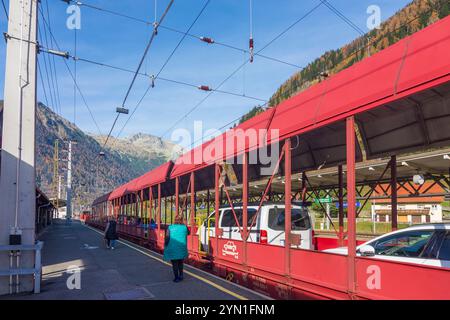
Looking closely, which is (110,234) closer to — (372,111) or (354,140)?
(372,111)

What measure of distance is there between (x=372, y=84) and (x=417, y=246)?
105 inches

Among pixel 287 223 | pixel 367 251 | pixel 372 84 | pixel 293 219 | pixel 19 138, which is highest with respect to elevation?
pixel 372 84

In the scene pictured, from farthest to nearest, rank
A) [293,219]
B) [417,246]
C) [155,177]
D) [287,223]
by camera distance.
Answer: [155,177] → [293,219] → [287,223] → [417,246]

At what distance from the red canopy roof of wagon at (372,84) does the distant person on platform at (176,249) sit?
2.63 meters

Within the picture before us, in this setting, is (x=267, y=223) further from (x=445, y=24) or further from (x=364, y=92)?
(x=445, y=24)

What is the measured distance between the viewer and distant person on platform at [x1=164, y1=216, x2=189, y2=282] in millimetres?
8742

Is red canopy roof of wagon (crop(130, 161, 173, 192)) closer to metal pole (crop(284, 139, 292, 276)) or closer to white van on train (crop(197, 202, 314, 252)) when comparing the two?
white van on train (crop(197, 202, 314, 252))

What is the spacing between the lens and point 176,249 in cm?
882

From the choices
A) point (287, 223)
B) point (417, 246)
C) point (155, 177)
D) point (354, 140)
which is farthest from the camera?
point (155, 177)

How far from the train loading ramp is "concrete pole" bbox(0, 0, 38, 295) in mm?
4432

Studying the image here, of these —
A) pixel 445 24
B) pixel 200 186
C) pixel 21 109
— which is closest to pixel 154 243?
pixel 200 186

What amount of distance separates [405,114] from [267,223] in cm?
389

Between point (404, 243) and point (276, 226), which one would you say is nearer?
point (404, 243)

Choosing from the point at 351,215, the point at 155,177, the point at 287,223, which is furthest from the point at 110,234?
the point at 351,215
